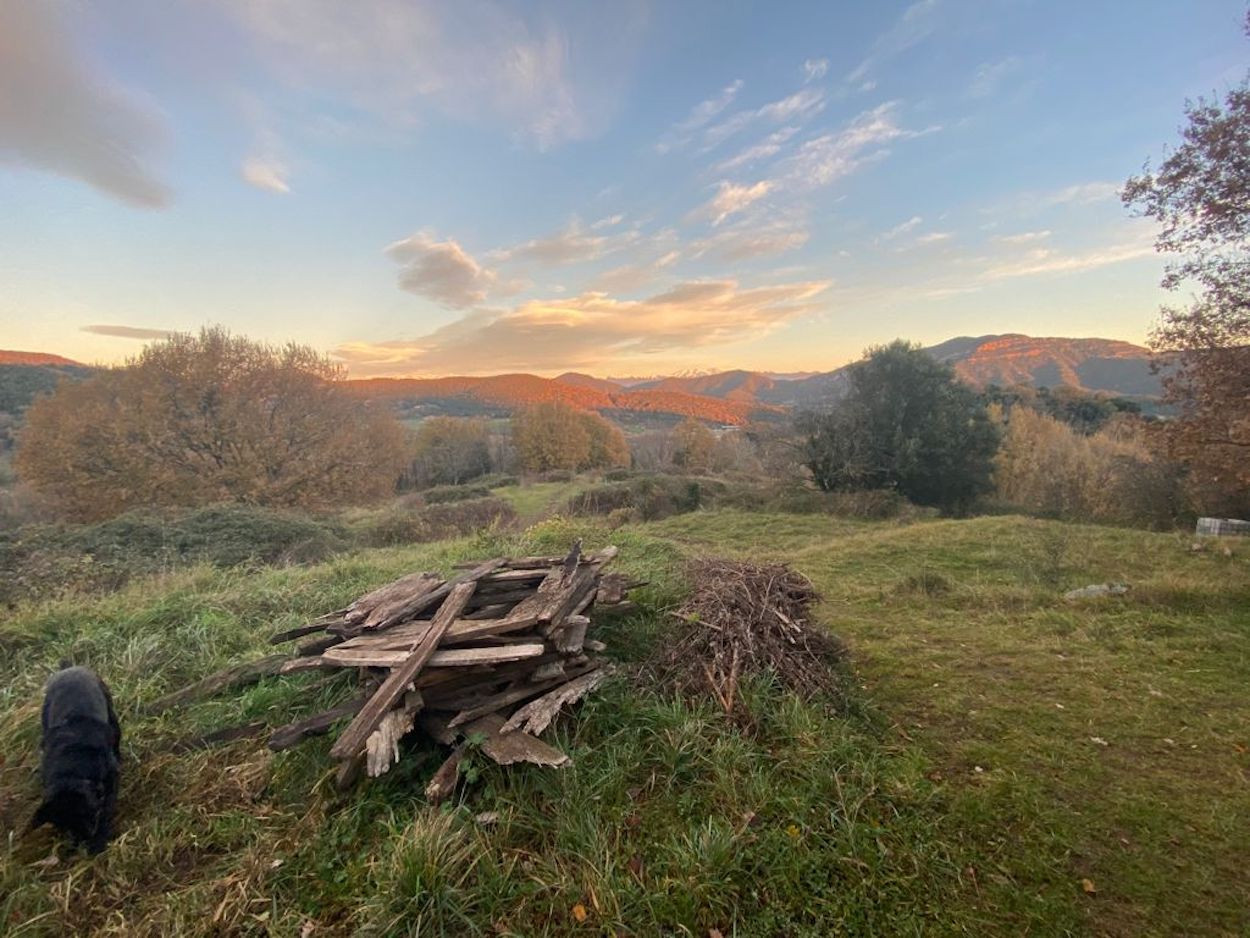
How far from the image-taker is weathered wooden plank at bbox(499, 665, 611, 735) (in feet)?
11.1

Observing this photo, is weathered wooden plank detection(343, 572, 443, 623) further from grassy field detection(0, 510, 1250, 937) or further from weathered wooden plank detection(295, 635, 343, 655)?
grassy field detection(0, 510, 1250, 937)

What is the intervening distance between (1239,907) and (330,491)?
Result: 81.4 ft

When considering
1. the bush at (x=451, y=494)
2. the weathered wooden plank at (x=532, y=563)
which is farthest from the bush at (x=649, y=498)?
the weathered wooden plank at (x=532, y=563)

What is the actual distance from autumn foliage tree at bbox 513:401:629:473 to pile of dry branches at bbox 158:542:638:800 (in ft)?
127

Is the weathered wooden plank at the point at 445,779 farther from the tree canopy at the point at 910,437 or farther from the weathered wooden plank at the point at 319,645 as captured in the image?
the tree canopy at the point at 910,437

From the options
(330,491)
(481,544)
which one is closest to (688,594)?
(481,544)

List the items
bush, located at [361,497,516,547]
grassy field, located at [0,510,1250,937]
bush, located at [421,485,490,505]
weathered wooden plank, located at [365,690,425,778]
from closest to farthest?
grassy field, located at [0,510,1250,937] → weathered wooden plank, located at [365,690,425,778] → bush, located at [361,497,516,547] → bush, located at [421,485,490,505]

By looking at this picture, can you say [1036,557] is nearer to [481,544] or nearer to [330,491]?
[481,544]

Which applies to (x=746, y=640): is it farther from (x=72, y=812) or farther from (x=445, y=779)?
(x=72, y=812)

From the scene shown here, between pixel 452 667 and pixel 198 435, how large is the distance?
2202cm

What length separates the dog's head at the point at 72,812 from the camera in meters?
2.78

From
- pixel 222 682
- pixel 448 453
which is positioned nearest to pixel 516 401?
pixel 448 453

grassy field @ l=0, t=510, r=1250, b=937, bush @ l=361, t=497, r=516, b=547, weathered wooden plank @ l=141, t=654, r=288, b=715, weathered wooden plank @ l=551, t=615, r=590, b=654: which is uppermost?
weathered wooden plank @ l=551, t=615, r=590, b=654

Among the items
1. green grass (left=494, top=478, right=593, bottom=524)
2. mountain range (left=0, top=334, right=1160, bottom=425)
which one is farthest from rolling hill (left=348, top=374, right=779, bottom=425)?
green grass (left=494, top=478, right=593, bottom=524)
